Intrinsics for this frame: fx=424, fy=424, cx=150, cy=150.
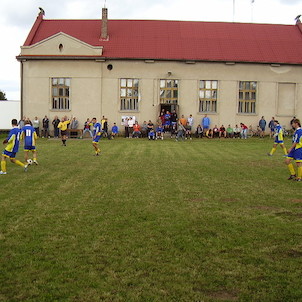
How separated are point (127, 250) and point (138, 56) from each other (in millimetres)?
30994

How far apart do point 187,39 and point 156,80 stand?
5.50 metres

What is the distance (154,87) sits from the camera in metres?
36.1

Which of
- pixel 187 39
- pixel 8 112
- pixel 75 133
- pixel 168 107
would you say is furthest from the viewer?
pixel 8 112

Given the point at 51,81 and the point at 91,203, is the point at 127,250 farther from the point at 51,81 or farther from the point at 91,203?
the point at 51,81

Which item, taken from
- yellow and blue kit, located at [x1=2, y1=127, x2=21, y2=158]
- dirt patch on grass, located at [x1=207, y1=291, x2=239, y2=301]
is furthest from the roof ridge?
dirt patch on grass, located at [x1=207, y1=291, x2=239, y2=301]

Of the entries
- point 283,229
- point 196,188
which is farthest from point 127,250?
point 196,188

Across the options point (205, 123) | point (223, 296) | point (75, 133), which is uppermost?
point (205, 123)

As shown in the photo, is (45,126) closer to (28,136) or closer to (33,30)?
(33,30)

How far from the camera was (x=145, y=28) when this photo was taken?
4009cm

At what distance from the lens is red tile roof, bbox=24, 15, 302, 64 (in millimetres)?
36250

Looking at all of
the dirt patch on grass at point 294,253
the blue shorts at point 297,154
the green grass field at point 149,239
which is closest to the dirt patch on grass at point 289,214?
the green grass field at point 149,239

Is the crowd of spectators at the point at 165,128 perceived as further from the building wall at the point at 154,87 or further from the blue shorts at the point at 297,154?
the blue shorts at the point at 297,154

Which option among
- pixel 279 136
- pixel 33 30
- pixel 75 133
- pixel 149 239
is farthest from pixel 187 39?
pixel 149 239

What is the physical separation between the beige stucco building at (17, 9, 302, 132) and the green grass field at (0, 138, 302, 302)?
23.9 metres
